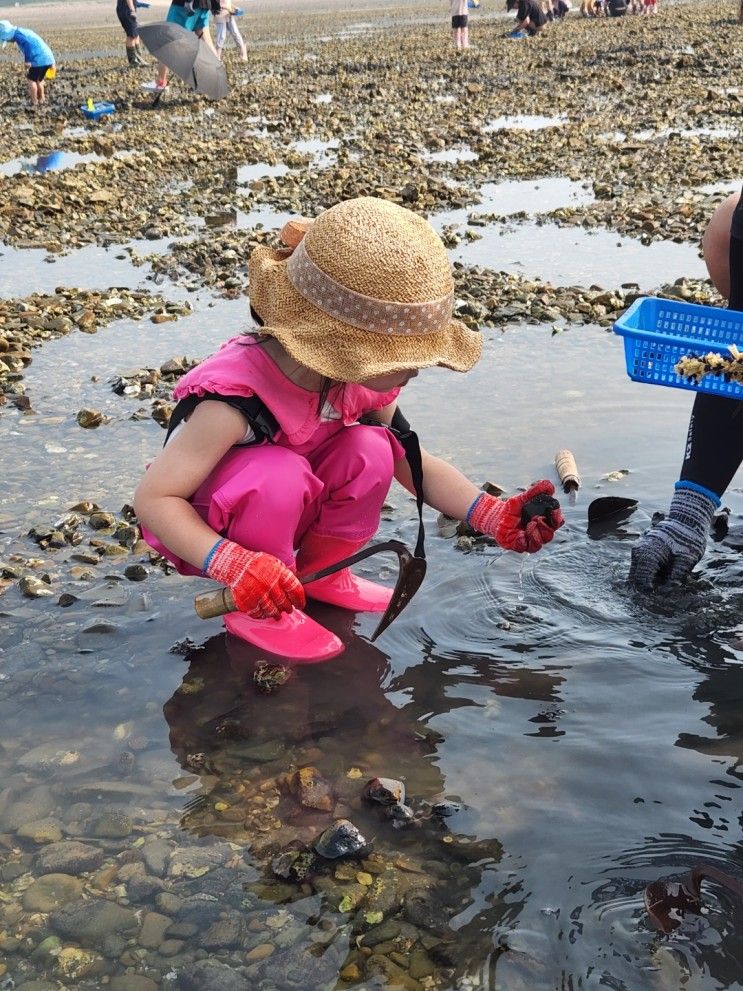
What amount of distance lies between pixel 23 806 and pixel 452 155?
9.11 m

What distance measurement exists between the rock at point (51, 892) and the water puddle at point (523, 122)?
10610mm

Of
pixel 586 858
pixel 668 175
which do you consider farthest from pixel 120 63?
pixel 586 858

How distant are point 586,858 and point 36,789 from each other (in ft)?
4.04

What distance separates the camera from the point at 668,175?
8898mm

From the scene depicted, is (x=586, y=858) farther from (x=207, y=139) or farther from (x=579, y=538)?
(x=207, y=139)

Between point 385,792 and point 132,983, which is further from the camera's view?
point 385,792

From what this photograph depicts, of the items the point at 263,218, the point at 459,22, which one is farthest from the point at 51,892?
the point at 459,22

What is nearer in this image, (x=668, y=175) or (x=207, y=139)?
(x=668, y=175)

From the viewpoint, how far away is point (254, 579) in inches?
109

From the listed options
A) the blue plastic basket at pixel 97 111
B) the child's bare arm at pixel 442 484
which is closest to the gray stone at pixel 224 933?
the child's bare arm at pixel 442 484

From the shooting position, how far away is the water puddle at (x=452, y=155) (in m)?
10.3

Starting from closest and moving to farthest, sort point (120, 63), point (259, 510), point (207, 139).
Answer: point (259, 510), point (207, 139), point (120, 63)

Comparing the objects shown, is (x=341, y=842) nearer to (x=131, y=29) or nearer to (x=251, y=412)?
(x=251, y=412)

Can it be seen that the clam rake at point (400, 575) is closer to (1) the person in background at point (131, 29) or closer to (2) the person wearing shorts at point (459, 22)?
(1) the person in background at point (131, 29)
